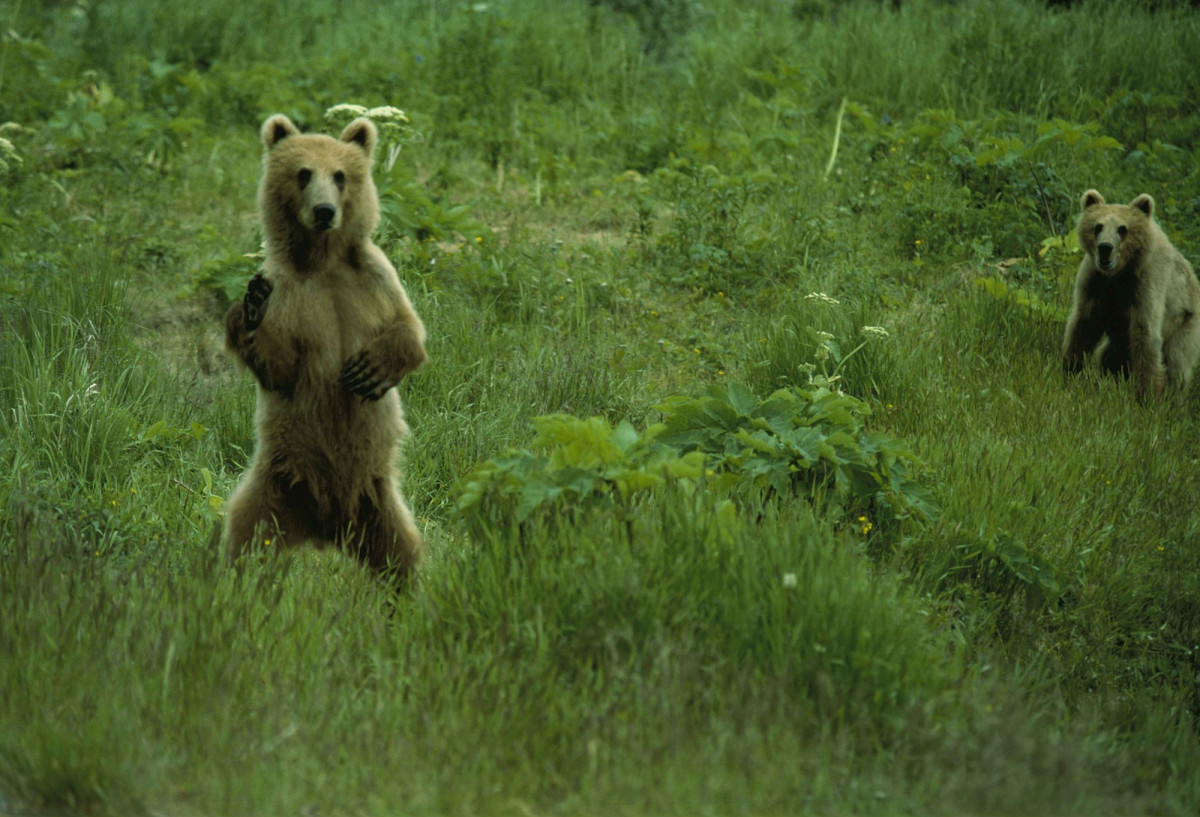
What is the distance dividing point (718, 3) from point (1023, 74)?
419cm

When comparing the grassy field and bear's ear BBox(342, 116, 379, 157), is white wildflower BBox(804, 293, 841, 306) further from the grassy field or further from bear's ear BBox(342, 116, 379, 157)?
bear's ear BBox(342, 116, 379, 157)

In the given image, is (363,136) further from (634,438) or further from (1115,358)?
(1115,358)

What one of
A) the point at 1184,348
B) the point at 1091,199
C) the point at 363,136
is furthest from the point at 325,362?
the point at 1184,348

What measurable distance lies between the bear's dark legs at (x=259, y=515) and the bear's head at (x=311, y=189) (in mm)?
832

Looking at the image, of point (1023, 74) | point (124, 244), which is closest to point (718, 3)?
point (1023, 74)

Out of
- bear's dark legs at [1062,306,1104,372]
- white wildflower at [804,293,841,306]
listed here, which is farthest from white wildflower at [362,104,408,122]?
bear's dark legs at [1062,306,1104,372]

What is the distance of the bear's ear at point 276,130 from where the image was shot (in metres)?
4.25

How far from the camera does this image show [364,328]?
13.7 feet

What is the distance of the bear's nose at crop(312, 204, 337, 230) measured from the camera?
12.9ft

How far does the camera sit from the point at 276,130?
429cm

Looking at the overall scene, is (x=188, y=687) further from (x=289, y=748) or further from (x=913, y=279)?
(x=913, y=279)

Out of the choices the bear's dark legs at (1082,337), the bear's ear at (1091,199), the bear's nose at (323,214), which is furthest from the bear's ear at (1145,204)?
the bear's nose at (323,214)

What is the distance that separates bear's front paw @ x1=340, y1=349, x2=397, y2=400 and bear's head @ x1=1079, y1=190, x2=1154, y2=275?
14.5 ft

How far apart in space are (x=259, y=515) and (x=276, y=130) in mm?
1353
